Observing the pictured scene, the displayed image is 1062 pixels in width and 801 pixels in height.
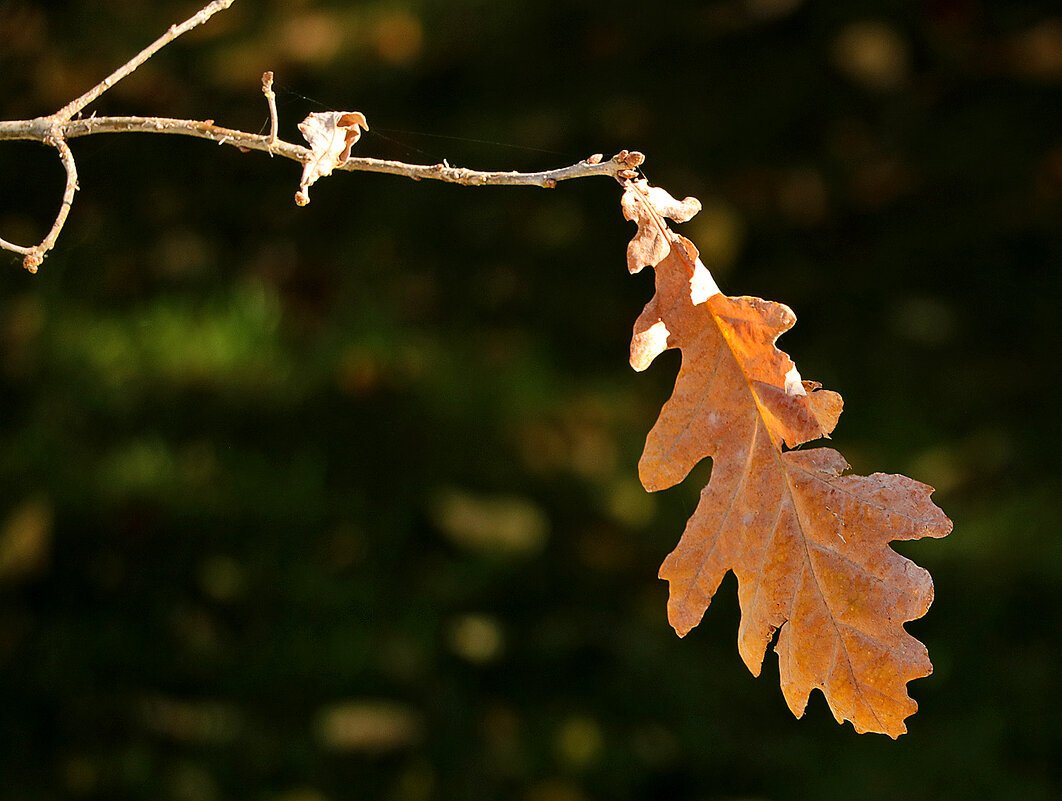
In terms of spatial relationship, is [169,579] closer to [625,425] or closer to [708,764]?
[625,425]

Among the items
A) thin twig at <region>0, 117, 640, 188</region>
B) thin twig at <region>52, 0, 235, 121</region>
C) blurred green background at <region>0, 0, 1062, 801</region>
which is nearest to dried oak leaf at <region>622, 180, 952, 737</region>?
thin twig at <region>0, 117, 640, 188</region>

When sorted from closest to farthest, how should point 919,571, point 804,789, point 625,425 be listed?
1. point 919,571
2. point 804,789
3. point 625,425

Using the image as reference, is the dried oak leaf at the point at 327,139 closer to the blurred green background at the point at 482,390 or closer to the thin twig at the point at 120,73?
the thin twig at the point at 120,73

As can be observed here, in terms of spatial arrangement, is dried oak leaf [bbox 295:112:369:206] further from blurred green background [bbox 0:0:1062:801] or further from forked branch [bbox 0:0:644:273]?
blurred green background [bbox 0:0:1062:801]

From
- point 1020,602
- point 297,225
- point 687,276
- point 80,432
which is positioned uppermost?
point 297,225

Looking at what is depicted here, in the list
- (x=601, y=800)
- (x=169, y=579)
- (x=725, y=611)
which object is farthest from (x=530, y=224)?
(x=601, y=800)

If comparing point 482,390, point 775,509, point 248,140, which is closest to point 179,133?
point 248,140

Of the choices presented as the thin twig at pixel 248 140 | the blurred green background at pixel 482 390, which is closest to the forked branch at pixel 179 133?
the thin twig at pixel 248 140

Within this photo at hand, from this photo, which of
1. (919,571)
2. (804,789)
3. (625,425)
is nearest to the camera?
(919,571)
